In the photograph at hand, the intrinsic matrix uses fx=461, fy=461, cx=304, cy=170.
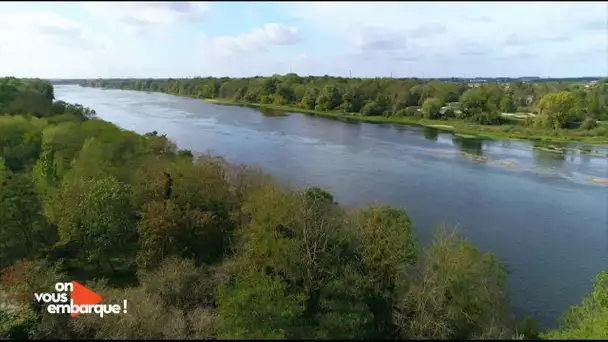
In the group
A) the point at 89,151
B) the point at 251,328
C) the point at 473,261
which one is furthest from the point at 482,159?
the point at 251,328

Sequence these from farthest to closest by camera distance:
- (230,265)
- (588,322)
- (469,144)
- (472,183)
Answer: (469,144) < (472,183) < (230,265) < (588,322)

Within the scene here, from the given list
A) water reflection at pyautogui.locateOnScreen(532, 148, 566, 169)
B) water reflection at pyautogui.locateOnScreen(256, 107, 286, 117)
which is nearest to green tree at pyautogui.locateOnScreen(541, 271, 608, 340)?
water reflection at pyautogui.locateOnScreen(532, 148, 566, 169)

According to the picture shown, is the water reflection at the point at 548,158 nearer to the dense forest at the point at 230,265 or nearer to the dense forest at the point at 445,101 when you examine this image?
the dense forest at the point at 445,101

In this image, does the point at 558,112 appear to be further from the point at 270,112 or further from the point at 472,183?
the point at 270,112

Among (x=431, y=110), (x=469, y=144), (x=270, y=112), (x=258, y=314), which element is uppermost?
(x=431, y=110)

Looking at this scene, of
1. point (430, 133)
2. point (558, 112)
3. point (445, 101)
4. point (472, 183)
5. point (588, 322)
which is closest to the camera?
point (588, 322)

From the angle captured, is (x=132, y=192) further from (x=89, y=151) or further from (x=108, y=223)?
(x=89, y=151)

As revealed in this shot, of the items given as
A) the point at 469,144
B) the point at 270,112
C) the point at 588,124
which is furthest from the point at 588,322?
the point at 270,112
